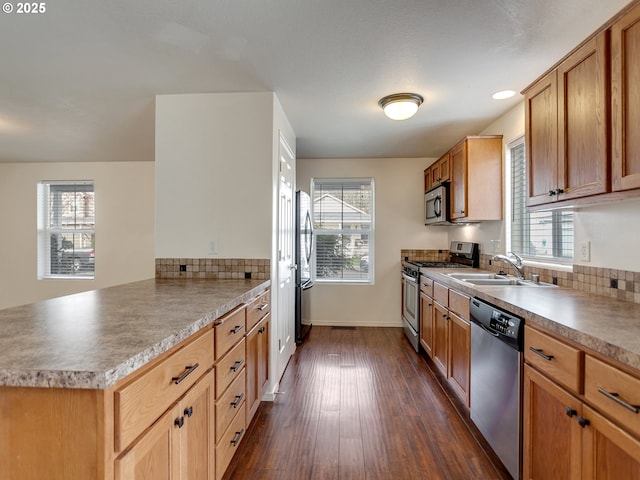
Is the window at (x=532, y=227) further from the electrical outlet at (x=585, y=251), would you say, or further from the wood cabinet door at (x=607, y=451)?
the wood cabinet door at (x=607, y=451)

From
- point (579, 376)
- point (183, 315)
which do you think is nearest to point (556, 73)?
point (579, 376)

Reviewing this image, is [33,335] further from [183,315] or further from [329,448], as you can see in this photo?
[329,448]

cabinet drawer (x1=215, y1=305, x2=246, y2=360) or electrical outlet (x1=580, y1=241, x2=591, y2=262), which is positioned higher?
electrical outlet (x1=580, y1=241, x2=591, y2=262)

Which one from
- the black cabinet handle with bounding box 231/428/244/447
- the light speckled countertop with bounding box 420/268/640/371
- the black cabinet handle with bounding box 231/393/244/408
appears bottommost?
the black cabinet handle with bounding box 231/428/244/447

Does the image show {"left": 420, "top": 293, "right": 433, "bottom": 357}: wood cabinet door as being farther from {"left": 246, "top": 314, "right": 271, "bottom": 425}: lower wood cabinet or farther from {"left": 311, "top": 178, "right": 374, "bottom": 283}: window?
{"left": 246, "top": 314, "right": 271, "bottom": 425}: lower wood cabinet

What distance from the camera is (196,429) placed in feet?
4.18

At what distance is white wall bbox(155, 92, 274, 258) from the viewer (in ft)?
8.18

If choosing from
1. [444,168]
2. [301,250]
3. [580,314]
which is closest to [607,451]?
[580,314]

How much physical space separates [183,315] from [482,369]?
1688 millimetres

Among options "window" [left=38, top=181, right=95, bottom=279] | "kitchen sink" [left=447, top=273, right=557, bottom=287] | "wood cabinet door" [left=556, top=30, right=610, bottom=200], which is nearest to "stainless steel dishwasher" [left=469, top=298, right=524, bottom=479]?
"kitchen sink" [left=447, top=273, right=557, bottom=287]

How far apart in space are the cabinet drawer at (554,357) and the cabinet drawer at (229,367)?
1402 mm

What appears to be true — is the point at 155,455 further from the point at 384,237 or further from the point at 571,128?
the point at 384,237

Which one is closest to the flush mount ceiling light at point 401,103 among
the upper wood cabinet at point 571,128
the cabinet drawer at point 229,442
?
the upper wood cabinet at point 571,128

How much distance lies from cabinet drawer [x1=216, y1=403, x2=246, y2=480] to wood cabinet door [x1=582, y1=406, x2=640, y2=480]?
56.7 inches
